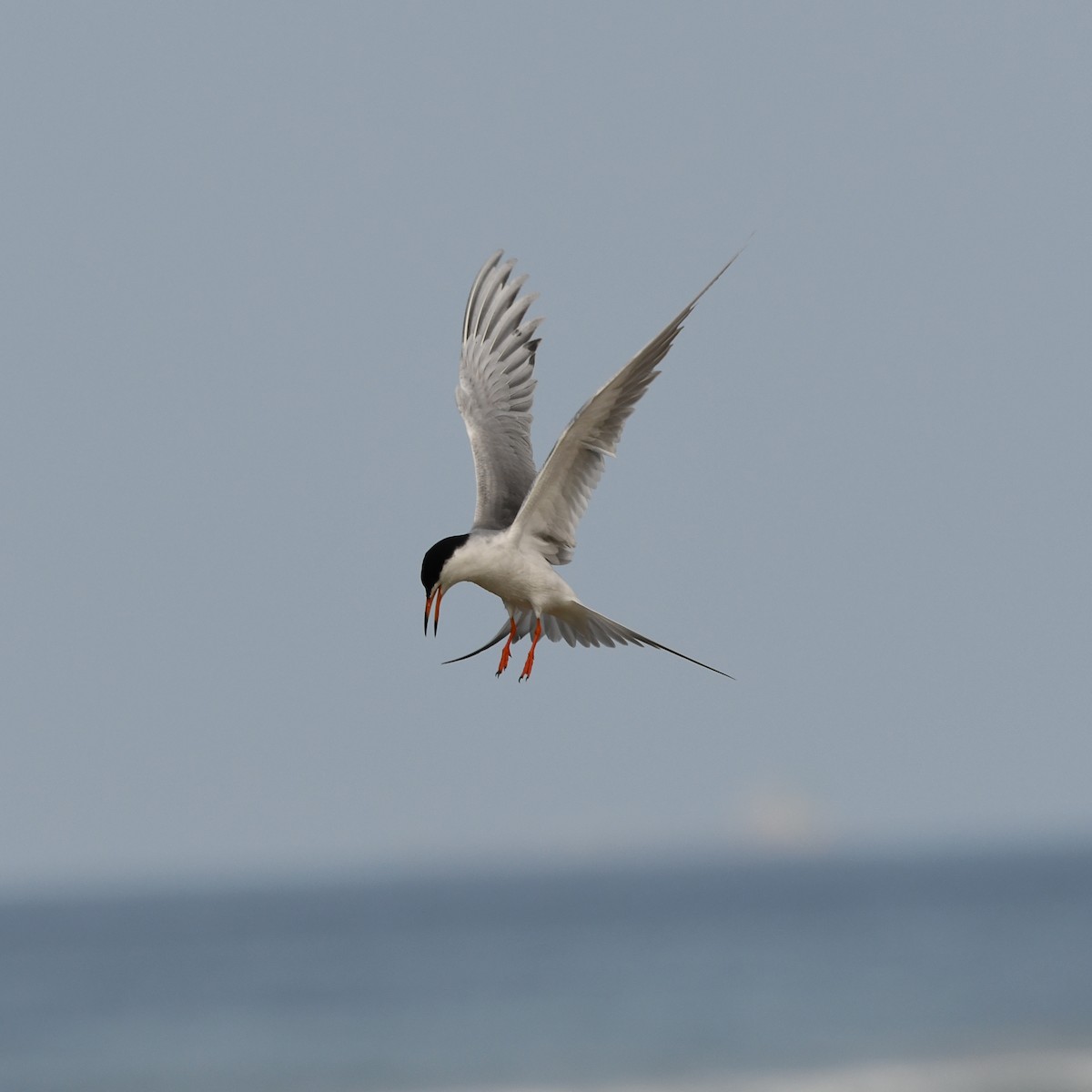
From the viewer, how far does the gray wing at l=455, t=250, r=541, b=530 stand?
36.5 feet

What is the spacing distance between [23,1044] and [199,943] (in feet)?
98.4

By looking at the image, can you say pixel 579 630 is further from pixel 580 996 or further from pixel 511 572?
pixel 580 996

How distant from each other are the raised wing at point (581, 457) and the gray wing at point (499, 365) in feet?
4.24

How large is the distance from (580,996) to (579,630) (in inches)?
1534

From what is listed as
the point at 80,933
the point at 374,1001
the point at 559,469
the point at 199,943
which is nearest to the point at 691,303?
the point at 559,469

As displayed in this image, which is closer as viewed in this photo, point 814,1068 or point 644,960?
point 814,1068

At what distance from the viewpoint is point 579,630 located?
995 cm

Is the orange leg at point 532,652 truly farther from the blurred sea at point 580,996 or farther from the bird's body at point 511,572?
the blurred sea at point 580,996

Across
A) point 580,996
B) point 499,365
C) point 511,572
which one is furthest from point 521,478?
point 580,996

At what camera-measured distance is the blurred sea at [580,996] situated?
34031mm

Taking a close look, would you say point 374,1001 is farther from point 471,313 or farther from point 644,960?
point 471,313

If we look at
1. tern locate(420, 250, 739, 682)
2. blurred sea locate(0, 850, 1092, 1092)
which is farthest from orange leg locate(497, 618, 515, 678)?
blurred sea locate(0, 850, 1092, 1092)

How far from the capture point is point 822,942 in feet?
200

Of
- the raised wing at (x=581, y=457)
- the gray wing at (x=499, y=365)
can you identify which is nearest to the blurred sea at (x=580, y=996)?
the gray wing at (x=499, y=365)
